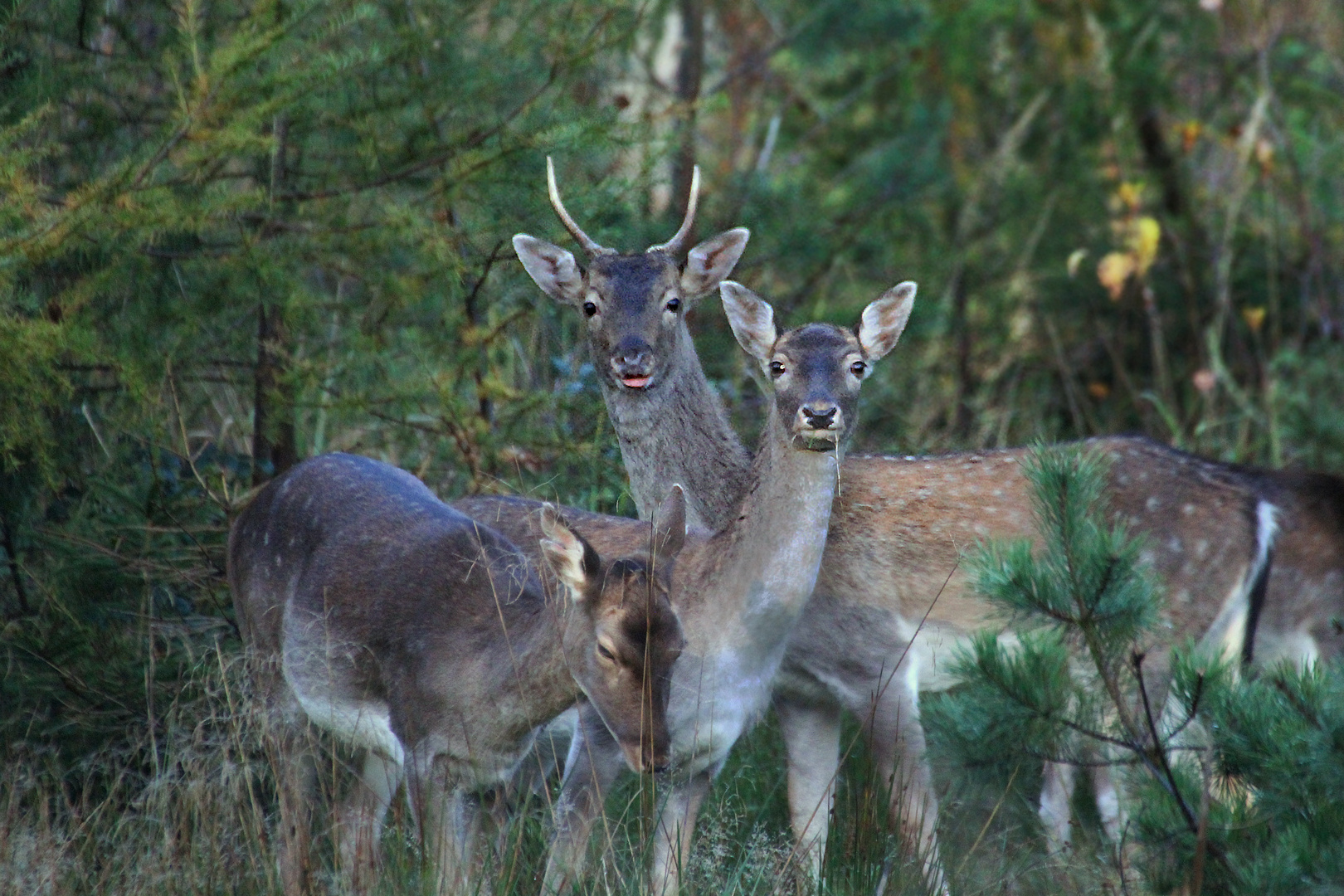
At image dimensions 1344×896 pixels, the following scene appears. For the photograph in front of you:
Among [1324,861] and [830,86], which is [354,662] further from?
[830,86]

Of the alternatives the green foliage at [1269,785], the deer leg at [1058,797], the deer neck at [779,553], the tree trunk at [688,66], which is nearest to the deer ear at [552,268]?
the deer neck at [779,553]

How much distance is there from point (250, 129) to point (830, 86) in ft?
25.8

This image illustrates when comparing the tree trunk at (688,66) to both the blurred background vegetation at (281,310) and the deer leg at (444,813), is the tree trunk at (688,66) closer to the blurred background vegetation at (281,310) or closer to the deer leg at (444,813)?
the blurred background vegetation at (281,310)

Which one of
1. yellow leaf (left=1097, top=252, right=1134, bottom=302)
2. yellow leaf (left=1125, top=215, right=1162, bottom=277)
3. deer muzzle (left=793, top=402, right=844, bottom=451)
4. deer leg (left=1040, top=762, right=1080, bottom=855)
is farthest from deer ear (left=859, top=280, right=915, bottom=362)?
yellow leaf (left=1125, top=215, right=1162, bottom=277)

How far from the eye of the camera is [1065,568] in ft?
11.5

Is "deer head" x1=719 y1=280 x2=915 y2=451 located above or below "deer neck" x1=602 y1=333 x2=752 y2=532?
above

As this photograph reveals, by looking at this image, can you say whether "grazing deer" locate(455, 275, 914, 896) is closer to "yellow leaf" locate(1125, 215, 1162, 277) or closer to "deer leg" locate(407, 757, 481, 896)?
"deer leg" locate(407, 757, 481, 896)

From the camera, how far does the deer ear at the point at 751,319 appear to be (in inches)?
207

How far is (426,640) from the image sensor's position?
4.91m

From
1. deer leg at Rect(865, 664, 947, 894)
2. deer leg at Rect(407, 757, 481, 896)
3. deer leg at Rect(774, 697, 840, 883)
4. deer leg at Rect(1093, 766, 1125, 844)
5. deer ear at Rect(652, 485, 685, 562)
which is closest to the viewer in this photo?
deer leg at Rect(407, 757, 481, 896)

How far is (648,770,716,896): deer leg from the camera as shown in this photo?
15.4 ft

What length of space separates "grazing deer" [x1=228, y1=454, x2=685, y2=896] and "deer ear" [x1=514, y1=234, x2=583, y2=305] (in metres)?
0.97

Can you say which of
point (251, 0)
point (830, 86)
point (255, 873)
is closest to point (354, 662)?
point (255, 873)

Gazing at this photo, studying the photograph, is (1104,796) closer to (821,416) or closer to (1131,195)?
(821,416)
